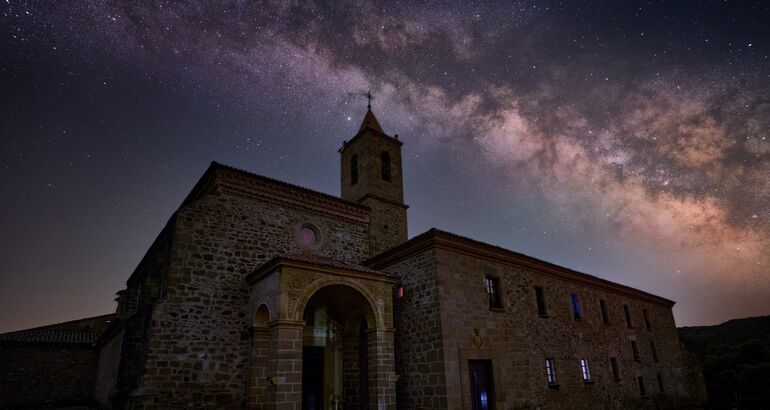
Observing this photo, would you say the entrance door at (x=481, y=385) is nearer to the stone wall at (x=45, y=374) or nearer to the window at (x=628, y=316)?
the window at (x=628, y=316)

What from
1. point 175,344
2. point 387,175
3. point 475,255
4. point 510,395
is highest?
point 387,175

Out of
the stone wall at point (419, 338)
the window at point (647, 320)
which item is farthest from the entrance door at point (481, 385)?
the window at point (647, 320)

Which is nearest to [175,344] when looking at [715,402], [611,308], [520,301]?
[520,301]

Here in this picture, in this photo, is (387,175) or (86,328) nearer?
(387,175)

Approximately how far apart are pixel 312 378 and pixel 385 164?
11.2 m

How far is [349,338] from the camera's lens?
1458 centimetres

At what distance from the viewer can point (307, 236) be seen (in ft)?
51.1

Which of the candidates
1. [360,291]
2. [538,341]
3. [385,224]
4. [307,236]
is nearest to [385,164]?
[385,224]

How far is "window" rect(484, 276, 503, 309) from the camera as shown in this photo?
1473cm

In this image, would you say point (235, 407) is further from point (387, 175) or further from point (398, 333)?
point (387, 175)

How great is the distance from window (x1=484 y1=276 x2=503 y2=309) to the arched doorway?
4672 millimetres

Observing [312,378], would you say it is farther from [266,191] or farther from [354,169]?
[354,169]

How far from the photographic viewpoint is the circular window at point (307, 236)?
15355 mm

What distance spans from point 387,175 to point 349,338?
904cm
